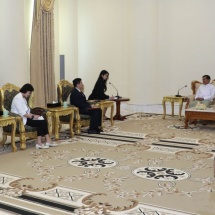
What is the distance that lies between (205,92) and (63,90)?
3.51 m

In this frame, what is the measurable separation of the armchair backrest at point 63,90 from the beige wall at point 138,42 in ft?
7.49

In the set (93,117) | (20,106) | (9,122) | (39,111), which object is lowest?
(93,117)

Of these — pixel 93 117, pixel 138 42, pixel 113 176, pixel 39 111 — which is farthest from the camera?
pixel 138 42

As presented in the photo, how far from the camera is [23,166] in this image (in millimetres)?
5430

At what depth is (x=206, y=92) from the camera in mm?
9273

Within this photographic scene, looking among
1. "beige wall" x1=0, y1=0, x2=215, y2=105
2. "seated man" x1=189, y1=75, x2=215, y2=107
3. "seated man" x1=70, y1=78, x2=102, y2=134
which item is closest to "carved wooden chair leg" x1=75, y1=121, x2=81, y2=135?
"seated man" x1=70, y1=78, x2=102, y2=134

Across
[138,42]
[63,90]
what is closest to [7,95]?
[63,90]

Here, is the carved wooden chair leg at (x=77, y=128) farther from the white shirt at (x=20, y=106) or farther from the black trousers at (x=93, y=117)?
the white shirt at (x=20, y=106)

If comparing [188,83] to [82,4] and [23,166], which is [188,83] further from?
[23,166]

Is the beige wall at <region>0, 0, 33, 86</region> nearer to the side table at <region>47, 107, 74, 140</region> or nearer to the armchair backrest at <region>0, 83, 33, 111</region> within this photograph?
the armchair backrest at <region>0, 83, 33, 111</region>

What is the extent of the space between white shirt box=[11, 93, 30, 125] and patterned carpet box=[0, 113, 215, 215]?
0.64 meters

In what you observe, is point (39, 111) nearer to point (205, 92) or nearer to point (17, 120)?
point (17, 120)

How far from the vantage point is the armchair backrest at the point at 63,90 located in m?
8.04

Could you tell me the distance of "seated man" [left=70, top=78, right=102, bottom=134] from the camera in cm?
776
